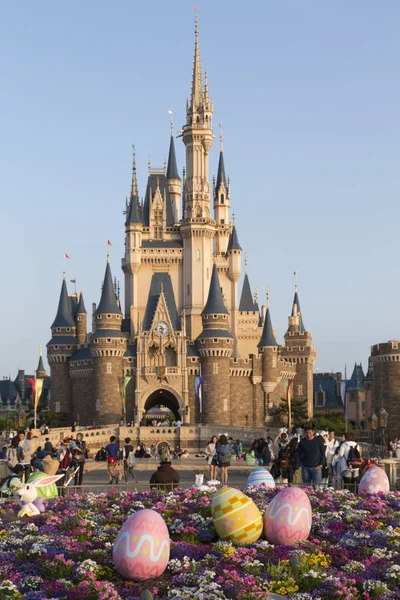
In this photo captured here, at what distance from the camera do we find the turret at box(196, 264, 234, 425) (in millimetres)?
85000

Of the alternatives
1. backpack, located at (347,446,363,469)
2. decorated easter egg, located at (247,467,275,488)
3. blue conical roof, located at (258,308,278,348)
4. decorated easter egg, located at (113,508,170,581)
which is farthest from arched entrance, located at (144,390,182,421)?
decorated easter egg, located at (113,508,170,581)

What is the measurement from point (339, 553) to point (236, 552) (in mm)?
1502

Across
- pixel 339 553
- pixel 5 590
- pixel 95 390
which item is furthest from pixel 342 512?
pixel 95 390

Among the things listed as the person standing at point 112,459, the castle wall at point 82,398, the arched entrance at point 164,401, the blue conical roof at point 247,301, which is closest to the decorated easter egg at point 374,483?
the person standing at point 112,459

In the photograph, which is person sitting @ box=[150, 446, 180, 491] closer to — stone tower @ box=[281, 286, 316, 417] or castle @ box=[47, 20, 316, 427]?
castle @ box=[47, 20, 316, 427]

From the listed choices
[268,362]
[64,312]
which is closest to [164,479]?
[268,362]

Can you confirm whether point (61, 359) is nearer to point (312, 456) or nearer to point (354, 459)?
point (354, 459)

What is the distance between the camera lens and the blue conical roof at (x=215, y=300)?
88.6m

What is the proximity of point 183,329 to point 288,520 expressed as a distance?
73158mm

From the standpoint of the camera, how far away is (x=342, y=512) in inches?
727

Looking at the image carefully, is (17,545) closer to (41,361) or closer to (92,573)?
(92,573)

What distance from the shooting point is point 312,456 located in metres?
21.8

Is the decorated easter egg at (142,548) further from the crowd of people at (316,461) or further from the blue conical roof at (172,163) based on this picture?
the blue conical roof at (172,163)

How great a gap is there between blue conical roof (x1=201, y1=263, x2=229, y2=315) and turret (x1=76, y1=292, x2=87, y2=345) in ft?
39.7
